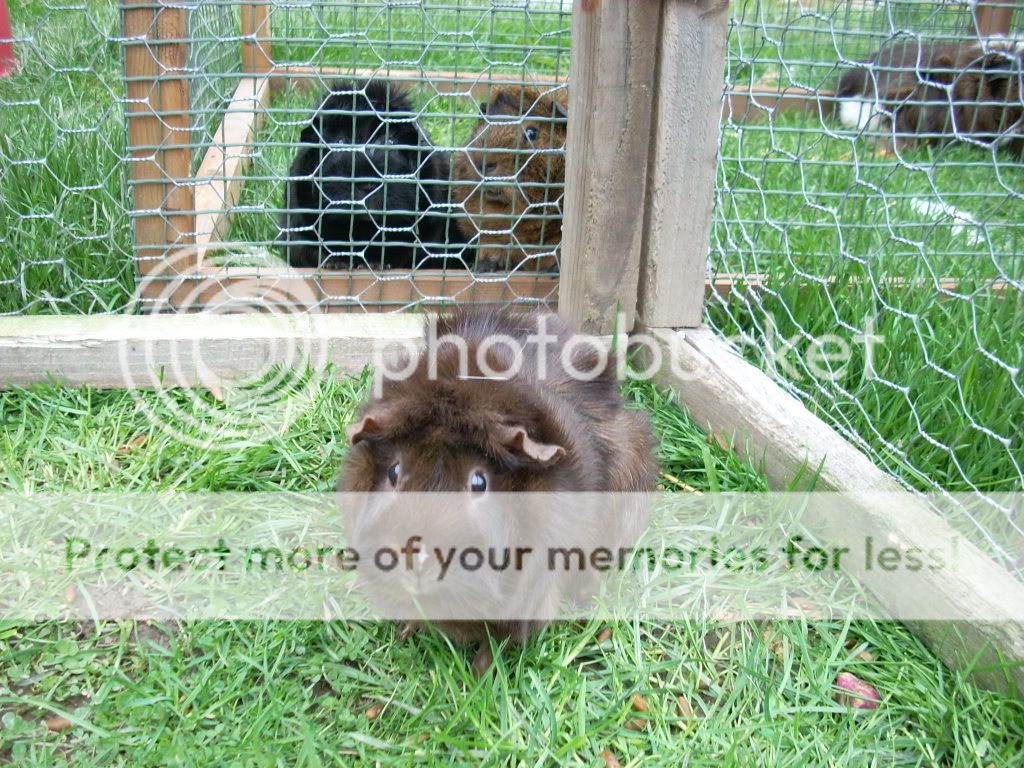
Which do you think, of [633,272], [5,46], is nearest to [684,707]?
[633,272]

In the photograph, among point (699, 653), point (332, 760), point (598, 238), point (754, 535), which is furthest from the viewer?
point (598, 238)

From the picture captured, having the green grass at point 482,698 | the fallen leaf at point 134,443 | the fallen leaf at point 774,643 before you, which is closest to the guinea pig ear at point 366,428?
the green grass at point 482,698

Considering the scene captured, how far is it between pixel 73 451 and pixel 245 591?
687 mm

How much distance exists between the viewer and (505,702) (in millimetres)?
1501

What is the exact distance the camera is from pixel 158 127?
2322 millimetres

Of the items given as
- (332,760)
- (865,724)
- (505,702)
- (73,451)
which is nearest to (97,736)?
(332,760)

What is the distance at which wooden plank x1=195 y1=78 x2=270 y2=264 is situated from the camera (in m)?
2.43

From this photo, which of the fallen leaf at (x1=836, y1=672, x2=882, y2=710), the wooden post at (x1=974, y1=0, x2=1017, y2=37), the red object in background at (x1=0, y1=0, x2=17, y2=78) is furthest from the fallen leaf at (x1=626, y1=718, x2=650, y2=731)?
the wooden post at (x1=974, y1=0, x2=1017, y2=37)

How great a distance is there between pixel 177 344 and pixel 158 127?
57 cm

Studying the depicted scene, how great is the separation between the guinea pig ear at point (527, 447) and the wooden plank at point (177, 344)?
3.69 feet

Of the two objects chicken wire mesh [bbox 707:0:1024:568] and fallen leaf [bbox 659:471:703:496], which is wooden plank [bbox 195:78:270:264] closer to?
fallen leaf [bbox 659:471:703:496]

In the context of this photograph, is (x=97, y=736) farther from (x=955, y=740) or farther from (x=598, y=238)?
(x=598, y=238)

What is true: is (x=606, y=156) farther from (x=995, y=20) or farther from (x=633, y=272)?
(x=995, y=20)

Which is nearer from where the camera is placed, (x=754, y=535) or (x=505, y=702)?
(x=505, y=702)
